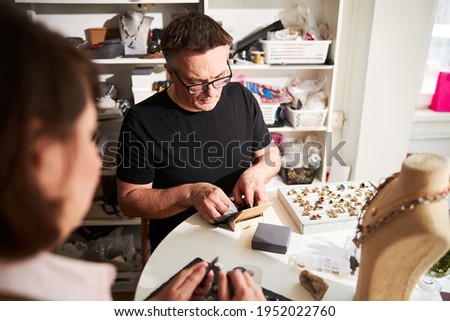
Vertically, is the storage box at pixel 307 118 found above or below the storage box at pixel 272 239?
above

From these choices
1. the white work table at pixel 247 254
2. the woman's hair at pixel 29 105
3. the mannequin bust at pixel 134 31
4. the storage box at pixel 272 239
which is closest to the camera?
the woman's hair at pixel 29 105

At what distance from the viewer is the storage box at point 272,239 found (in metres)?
1.03

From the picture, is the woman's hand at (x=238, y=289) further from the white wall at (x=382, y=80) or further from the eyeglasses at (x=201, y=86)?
the white wall at (x=382, y=80)

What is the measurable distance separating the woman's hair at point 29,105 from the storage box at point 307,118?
1.75 m

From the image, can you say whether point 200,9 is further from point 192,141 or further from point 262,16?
point 192,141

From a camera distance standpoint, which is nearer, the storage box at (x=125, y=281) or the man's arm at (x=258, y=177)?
the man's arm at (x=258, y=177)

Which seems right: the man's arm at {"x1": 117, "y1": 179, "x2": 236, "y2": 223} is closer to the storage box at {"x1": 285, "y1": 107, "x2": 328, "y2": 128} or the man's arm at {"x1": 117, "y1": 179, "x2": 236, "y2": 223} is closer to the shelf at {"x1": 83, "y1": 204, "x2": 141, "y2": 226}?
the shelf at {"x1": 83, "y1": 204, "x2": 141, "y2": 226}

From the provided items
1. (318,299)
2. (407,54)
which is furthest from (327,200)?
(407,54)

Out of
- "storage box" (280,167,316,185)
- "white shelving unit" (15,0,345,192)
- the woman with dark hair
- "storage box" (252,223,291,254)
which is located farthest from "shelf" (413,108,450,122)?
the woman with dark hair

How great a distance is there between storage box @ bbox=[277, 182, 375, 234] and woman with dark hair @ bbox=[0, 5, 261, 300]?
0.76 meters

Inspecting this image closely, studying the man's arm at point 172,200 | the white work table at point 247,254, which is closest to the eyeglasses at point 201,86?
the man's arm at point 172,200

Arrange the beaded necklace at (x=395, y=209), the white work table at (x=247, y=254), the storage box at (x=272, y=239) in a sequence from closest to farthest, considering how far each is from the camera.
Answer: the beaded necklace at (x=395, y=209), the white work table at (x=247, y=254), the storage box at (x=272, y=239)

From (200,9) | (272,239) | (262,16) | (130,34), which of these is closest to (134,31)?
(130,34)
